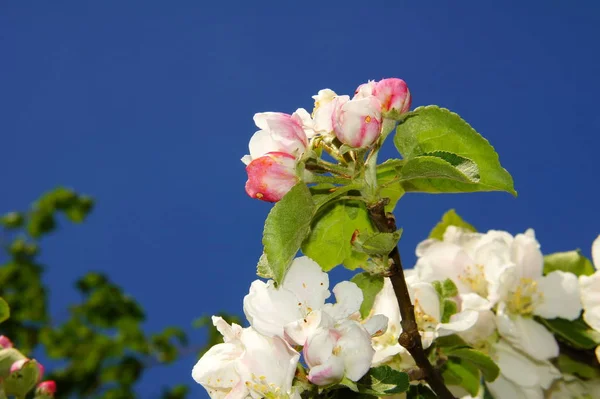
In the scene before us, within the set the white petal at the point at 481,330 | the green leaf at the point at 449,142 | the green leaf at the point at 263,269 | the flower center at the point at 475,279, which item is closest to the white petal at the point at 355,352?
the green leaf at the point at 263,269

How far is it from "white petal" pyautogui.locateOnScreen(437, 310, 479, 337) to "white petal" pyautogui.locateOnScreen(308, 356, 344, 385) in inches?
12.6

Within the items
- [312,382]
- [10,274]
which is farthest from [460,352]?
[10,274]

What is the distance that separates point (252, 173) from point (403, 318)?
242mm

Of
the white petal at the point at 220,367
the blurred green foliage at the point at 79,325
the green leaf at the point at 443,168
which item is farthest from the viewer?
the blurred green foliage at the point at 79,325

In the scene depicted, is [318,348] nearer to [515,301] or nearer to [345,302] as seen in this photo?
[345,302]

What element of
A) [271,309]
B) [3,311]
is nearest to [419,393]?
[271,309]

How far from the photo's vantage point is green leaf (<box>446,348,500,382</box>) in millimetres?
996

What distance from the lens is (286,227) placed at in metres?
0.74

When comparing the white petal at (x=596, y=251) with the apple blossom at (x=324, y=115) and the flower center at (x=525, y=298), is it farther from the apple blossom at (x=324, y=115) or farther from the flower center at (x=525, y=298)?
the apple blossom at (x=324, y=115)

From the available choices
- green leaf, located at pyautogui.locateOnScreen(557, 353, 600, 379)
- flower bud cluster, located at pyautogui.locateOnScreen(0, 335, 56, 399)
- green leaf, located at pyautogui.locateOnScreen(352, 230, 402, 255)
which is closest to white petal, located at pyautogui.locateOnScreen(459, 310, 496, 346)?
green leaf, located at pyautogui.locateOnScreen(557, 353, 600, 379)

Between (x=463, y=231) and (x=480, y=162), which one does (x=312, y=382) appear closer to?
(x=480, y=162)

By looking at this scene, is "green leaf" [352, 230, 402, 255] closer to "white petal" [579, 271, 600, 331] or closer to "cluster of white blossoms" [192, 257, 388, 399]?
"cluster of white blossoms" [192, 257, 388, 399]

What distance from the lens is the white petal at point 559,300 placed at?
1.25 metres

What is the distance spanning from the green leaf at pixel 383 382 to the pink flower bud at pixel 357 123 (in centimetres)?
26
